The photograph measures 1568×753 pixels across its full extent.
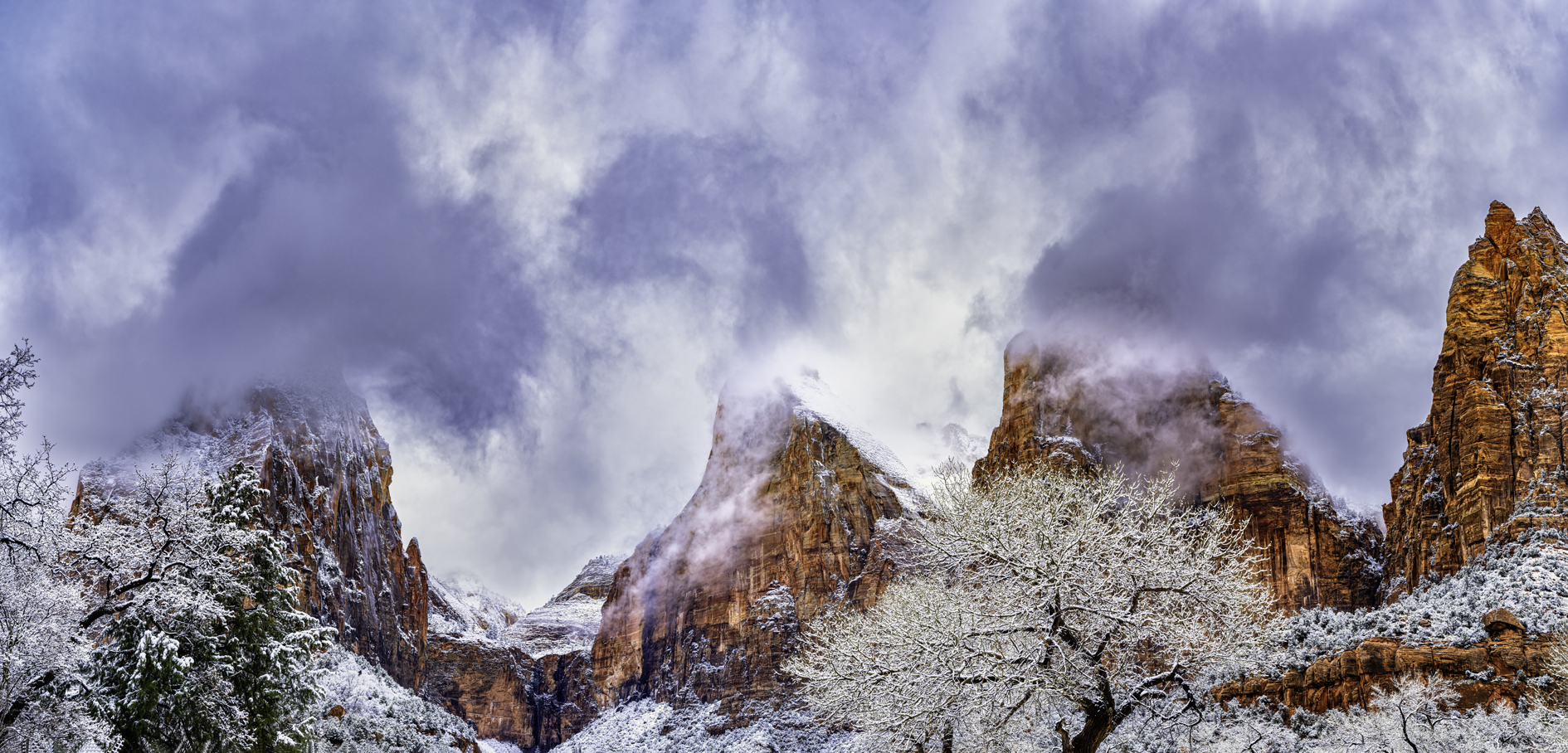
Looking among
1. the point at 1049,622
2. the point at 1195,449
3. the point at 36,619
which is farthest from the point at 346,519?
the point at 1049,622

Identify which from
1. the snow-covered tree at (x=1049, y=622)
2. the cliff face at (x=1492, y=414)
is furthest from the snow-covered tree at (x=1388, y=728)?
the cliff face at (x=1492, y=414)

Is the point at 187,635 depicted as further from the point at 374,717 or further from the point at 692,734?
the point at 692,734

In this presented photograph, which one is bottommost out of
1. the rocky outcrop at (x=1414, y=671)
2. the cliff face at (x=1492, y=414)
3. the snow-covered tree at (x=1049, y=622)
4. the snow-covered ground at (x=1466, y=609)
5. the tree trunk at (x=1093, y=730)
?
the tree trunk at (x=1093, y=730)

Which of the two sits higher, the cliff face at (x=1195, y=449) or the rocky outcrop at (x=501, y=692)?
the cliff face at (x=1195, y=449)

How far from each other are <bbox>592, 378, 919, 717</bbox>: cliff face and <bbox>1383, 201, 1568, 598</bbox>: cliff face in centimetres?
7134

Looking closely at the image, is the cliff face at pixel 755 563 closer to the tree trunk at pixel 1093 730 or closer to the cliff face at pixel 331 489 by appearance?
the cliff face at pixel 331 489

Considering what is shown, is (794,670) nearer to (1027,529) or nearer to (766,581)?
(1027,529)

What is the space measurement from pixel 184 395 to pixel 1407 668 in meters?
154

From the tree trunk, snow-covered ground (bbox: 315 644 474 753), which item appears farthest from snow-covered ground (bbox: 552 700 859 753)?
the tree trunk

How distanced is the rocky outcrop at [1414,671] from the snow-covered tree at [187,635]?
4800 centimetres

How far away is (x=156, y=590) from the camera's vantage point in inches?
768

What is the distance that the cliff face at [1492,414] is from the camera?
60781mm

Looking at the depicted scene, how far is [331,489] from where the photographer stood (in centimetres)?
14050

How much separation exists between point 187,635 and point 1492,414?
77.1 meters
